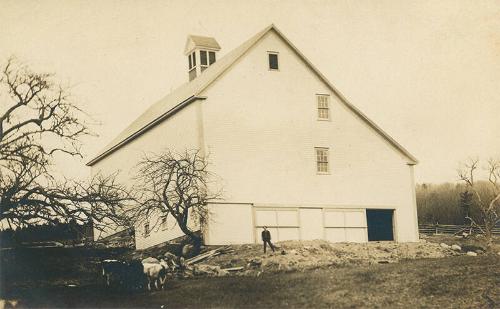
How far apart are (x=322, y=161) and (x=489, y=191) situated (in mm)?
6559

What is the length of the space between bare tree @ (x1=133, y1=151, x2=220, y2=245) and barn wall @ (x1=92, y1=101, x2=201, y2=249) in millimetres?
761

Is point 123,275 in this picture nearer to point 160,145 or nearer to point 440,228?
point 160,145

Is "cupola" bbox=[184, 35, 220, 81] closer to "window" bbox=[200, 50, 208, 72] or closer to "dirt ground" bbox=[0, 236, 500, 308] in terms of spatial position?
"window" bbox=[200, 50, 208, 72]

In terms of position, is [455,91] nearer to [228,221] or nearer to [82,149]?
[228,221]

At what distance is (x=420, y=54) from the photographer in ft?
75.0

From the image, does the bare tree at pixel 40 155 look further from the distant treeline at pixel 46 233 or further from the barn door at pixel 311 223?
the barn door at pixel 311 223

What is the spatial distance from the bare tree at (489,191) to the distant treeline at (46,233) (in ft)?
44.1

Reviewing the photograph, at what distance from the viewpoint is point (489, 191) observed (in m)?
26.2

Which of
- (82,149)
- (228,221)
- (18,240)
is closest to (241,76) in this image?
(228,221)

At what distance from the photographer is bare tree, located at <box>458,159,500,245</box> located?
23.7m

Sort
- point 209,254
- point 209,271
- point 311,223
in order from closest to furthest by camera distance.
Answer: point 209,271
point 209,254
point 311,223

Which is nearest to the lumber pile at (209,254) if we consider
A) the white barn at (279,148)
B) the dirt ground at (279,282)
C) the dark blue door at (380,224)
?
the dirt ground at (279,282)

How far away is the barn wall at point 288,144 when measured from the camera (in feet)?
79.6

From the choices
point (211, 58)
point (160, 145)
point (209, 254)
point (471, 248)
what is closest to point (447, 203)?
point (471, 248)
